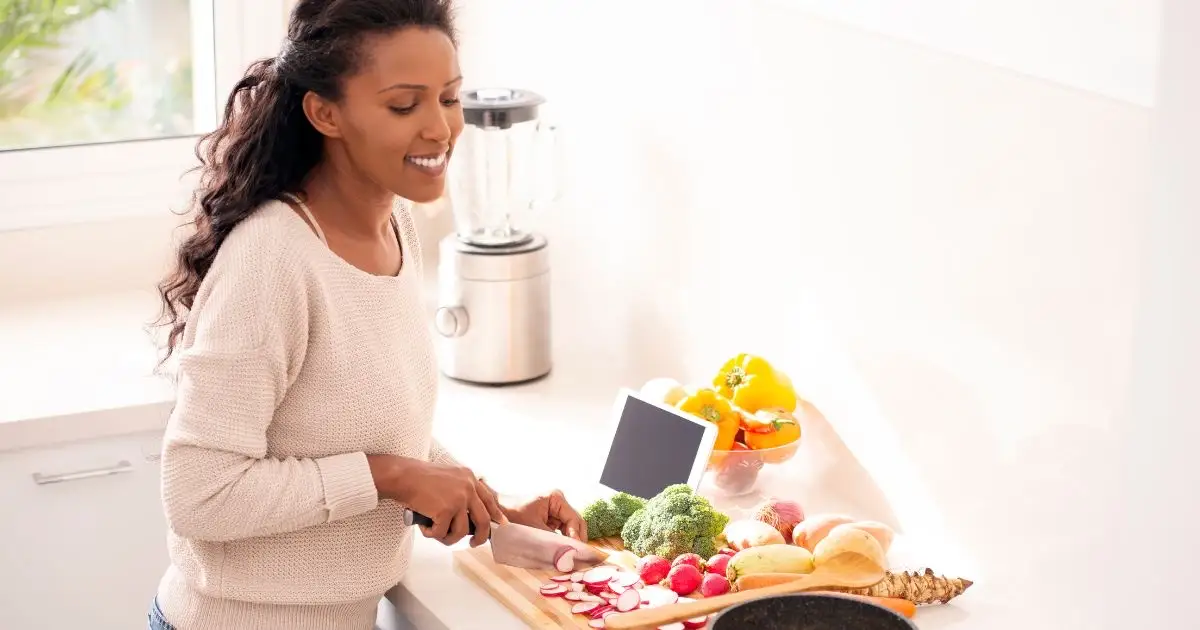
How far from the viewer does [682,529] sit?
155cm

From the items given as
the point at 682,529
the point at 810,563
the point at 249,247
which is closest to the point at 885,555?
the point at 810,563

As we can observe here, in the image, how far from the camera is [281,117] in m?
1.37

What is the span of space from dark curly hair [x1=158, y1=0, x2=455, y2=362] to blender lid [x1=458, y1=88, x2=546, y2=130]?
709 mm

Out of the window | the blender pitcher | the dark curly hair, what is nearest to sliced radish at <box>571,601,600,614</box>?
the dark curly hair

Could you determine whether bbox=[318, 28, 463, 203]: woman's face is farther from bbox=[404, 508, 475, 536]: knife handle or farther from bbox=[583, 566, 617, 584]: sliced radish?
bbox=[583, 566, 617, 584]: sliced radish

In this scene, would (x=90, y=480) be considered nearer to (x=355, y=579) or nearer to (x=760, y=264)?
(x=355, y=579)

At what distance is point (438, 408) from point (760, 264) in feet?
1.65

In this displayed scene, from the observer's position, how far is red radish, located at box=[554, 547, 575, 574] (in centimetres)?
148

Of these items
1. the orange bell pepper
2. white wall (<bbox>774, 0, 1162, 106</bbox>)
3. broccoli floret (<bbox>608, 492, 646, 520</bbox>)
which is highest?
white wall (<bbox>774, 0, 1162, 106</bbox>)

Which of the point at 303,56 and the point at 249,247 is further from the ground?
the point at 303,56

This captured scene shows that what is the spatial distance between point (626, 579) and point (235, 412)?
17.2 inches

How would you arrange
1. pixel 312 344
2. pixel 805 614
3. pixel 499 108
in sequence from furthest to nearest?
pixel 499 108, pixel 312 344, pixel 805 614

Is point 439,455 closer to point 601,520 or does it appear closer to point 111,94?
point 601,520

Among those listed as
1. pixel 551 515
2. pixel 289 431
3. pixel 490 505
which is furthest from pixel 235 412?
pixel 551 515
